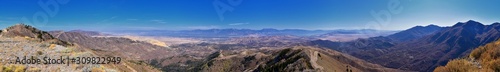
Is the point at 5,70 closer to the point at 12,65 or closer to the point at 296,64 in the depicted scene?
the point at 12,65

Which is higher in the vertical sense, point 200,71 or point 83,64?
point 83,64

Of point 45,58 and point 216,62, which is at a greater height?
point 45,58

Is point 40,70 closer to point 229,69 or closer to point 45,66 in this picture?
point 45,66

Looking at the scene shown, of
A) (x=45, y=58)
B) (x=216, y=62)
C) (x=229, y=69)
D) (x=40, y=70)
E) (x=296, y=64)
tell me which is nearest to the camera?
(x=40, y=70)

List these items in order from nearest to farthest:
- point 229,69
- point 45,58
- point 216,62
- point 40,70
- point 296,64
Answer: point 40,70 → point 45,58 → point 296,64 → point 229,69 → point 216,62

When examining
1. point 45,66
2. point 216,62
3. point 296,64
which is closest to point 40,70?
point 45,66

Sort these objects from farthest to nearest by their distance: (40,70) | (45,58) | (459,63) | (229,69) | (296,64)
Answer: (229,69) → (296,64) → (459,63) → (45,58) → (40,70)

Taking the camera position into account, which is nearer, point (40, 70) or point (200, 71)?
point (40, 70)

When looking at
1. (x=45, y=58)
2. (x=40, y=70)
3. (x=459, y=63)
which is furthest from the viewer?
(x=459, y=63)

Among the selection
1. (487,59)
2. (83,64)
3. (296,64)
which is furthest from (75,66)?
(296,64)
